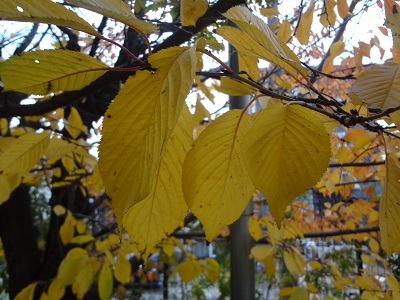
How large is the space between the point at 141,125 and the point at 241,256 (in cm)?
109

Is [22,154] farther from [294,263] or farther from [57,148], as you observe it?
[294,263]

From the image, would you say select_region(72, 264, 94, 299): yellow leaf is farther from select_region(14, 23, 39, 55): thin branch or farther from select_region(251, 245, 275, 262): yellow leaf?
select_region(14, 23, 39, 55): thin branch

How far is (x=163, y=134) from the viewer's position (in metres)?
0.20

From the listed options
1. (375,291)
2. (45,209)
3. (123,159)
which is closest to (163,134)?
(123,159)

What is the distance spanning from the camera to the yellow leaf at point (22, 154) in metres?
0.69

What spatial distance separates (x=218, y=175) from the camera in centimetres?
33

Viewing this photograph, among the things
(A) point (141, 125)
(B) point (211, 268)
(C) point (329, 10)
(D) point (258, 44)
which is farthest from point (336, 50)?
(B) point (211, 268)

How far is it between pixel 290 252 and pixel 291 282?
1425 mm

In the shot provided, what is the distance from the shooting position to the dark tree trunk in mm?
1579

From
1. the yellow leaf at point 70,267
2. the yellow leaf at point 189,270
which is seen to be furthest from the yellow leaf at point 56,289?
the yellow leaf at point 189,270

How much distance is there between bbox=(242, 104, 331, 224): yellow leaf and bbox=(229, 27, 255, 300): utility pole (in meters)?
0.89

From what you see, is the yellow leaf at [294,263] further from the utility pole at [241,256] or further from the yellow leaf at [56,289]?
the yellow leaf at [56,289]

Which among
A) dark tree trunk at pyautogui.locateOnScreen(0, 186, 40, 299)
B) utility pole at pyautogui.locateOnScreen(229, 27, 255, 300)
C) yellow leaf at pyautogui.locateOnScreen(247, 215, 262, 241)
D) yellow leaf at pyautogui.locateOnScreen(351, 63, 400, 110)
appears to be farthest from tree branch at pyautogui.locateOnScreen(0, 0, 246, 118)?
dark tree trunk at pyautogui.locateOnScreen(0, 186, 40, 299)

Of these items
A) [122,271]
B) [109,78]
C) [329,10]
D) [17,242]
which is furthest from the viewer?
[17,242]
